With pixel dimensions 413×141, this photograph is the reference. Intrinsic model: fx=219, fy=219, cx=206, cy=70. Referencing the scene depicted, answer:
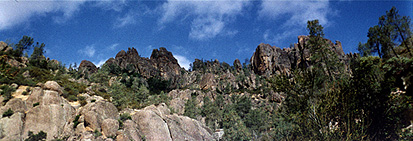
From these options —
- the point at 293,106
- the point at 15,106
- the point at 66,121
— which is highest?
the point at 15,106

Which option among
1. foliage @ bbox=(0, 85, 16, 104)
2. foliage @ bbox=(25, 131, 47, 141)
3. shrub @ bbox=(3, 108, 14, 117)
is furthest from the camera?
foliage @ bbox=(0, 85, 16, 104)

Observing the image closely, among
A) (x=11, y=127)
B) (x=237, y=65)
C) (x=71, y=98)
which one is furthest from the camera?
(x=237, y=65)

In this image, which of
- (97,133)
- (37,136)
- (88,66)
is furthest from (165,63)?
(37,136)

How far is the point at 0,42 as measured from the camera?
2527 inches

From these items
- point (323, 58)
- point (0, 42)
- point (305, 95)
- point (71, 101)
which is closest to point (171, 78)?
point (0, 42)

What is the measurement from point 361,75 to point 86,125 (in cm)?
3313

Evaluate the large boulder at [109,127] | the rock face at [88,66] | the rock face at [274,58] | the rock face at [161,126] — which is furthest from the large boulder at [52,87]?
the rock face at [274,58]

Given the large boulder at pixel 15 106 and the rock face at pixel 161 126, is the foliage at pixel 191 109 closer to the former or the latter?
the rock face at pixel 161 126

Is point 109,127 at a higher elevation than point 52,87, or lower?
lower

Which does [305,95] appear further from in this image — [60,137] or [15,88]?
[15,88]

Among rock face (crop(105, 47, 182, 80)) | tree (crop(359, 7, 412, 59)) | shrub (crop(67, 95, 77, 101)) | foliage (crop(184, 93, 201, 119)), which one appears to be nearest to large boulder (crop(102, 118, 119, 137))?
shrub (crop(67, 95, 77, 101))

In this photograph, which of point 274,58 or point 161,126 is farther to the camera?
point 274,58

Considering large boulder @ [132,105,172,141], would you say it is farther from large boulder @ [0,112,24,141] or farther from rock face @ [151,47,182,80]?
rock face @ [151,47,182,80]

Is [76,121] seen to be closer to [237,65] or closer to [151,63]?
[151,63]
